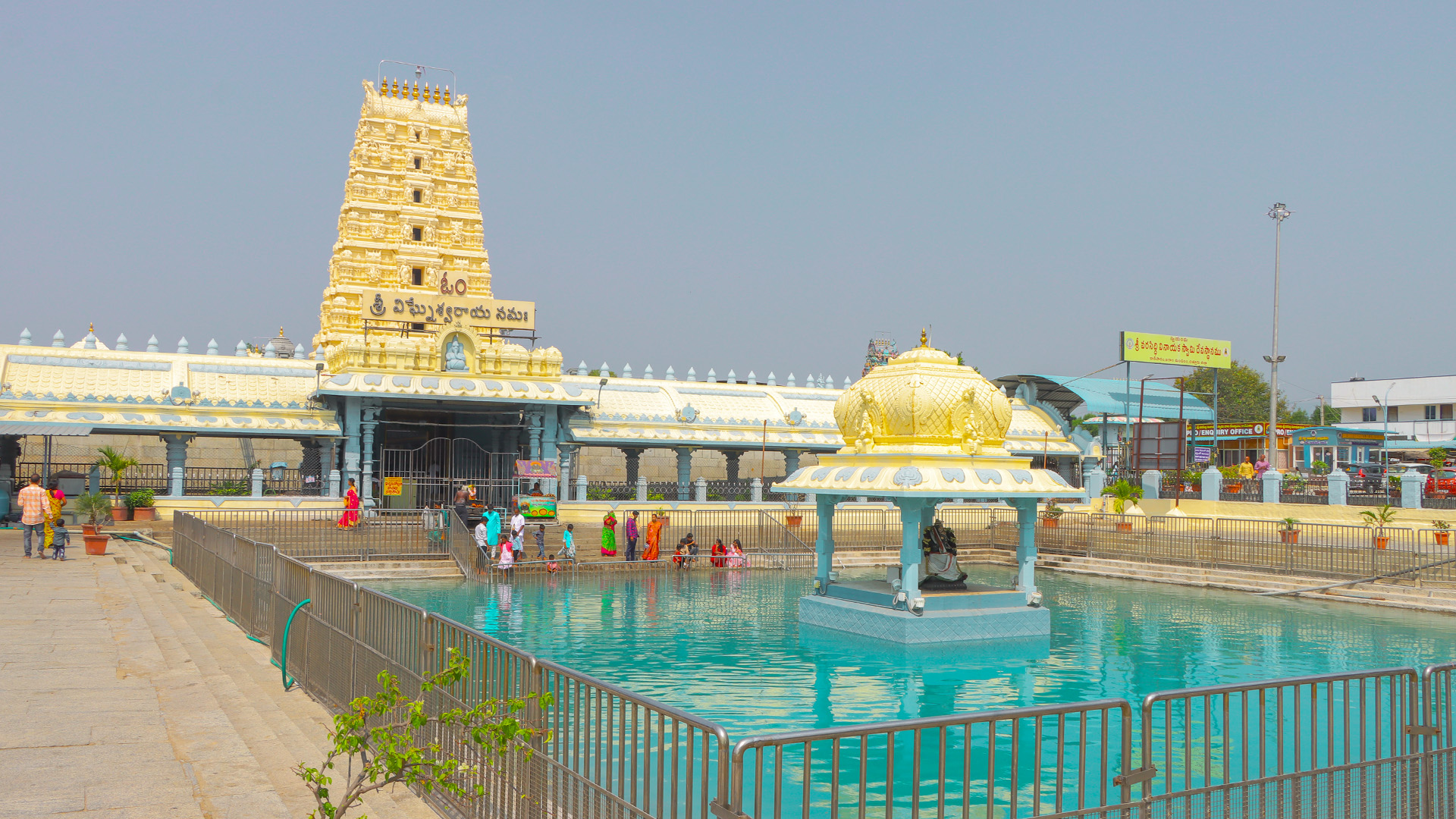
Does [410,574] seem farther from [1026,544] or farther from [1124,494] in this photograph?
[1124,494]

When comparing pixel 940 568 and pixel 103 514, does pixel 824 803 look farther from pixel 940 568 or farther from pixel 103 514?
pixel 103 514

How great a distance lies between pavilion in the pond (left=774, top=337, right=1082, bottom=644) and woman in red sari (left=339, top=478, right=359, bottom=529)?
12.5m

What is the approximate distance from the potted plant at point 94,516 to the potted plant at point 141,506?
82 cm

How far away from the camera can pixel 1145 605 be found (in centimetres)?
2200

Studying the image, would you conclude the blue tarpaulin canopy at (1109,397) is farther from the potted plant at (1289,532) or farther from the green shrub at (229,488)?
the green shrub at (229,488)

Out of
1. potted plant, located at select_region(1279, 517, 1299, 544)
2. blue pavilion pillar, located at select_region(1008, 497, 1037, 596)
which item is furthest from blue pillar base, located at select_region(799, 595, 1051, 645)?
potted plant, located at select_region(1279, 517, 1299, 544)

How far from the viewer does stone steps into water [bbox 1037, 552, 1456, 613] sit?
68.7 feet

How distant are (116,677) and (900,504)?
11093mm

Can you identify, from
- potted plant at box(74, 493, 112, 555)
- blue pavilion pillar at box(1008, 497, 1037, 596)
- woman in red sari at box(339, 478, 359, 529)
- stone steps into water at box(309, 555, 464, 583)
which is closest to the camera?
blue pavilion pillar at box(1008, 497, 1037, 596)

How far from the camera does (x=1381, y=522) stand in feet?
84.1

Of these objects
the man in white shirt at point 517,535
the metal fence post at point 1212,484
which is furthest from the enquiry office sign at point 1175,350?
the man in white shirt at point 517,535

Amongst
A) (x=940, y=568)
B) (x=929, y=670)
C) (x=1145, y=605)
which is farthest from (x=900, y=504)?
(x=1145, y=605)

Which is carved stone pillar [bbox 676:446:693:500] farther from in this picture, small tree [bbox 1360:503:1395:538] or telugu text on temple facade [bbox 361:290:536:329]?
small tree [bbox 1360:503:1395:538]

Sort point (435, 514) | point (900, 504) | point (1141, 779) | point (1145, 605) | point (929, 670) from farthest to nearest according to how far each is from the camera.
→ 1. point (435, 514)
2. point (1145, 605)
3. point (900, 504)
4. point (929, 670)
5. point (1141, 779)
